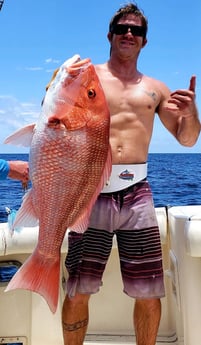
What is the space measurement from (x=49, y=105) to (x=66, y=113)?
0.09m

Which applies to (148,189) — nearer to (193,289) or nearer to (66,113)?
(193,289)

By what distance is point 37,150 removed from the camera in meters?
2.09

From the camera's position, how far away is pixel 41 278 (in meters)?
2.24

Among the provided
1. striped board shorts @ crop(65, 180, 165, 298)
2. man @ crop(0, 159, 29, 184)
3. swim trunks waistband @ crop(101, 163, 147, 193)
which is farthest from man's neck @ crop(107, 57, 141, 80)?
man @ crop(0, 159, 29, 184)

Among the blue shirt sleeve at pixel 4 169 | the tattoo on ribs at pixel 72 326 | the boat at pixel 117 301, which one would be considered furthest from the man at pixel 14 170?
the tattoo on ribs at pixel 72 326

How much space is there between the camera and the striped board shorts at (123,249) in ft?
9.50

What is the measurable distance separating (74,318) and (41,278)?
75 centimetres

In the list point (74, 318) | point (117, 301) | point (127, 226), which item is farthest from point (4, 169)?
point (117, 301)

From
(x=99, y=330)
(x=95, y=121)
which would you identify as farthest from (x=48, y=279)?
(x=99, y=330)

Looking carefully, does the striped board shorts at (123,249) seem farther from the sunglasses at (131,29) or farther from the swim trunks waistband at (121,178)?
the sunglasses at (131,29)

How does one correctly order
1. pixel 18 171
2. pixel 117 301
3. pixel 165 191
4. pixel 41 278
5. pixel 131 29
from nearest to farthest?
pixel 41 278
pixel 18 171
pixel 131 29
pixel 117 301
pixel 165 191

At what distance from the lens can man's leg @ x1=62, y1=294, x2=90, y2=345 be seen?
113 inches

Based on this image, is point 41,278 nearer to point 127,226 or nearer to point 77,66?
point 127,226

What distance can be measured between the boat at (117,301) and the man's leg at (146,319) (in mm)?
331
